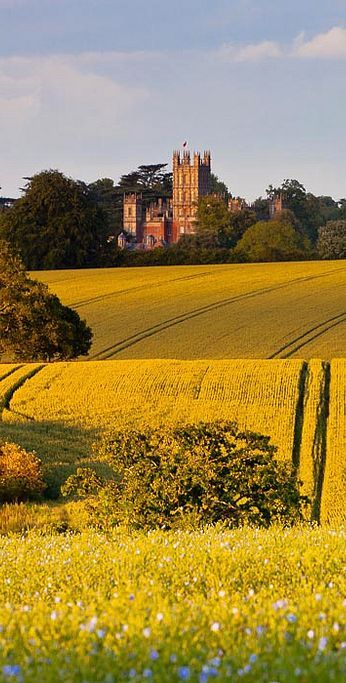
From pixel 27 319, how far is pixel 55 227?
257ft

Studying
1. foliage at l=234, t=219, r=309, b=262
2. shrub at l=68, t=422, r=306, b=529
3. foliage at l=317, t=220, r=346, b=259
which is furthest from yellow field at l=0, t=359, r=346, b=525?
foliage at l=234, t=219, r=309, b=262

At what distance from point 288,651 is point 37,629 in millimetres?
1937

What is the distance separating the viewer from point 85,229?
128 m

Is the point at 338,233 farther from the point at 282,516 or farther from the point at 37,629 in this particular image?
the point at 37,629

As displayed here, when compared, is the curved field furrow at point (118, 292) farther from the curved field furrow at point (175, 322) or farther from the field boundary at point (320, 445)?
the field boundary at point (320, 445)

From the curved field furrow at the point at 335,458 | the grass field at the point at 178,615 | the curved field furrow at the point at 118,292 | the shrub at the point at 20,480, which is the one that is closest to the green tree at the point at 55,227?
the curved field furrow at the point at 118,292

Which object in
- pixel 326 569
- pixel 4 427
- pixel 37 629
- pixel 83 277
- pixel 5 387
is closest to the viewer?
pixel 37 629

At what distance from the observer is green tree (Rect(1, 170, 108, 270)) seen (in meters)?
127

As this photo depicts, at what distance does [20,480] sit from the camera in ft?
90.6

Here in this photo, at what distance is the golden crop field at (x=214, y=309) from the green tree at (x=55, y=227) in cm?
2133

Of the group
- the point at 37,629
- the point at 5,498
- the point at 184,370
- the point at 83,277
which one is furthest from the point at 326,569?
the point at 83,277

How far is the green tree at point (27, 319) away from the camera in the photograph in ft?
166

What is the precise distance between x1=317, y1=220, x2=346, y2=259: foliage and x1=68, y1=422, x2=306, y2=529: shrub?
13768 centimetres

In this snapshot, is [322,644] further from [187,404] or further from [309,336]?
[309,336]
